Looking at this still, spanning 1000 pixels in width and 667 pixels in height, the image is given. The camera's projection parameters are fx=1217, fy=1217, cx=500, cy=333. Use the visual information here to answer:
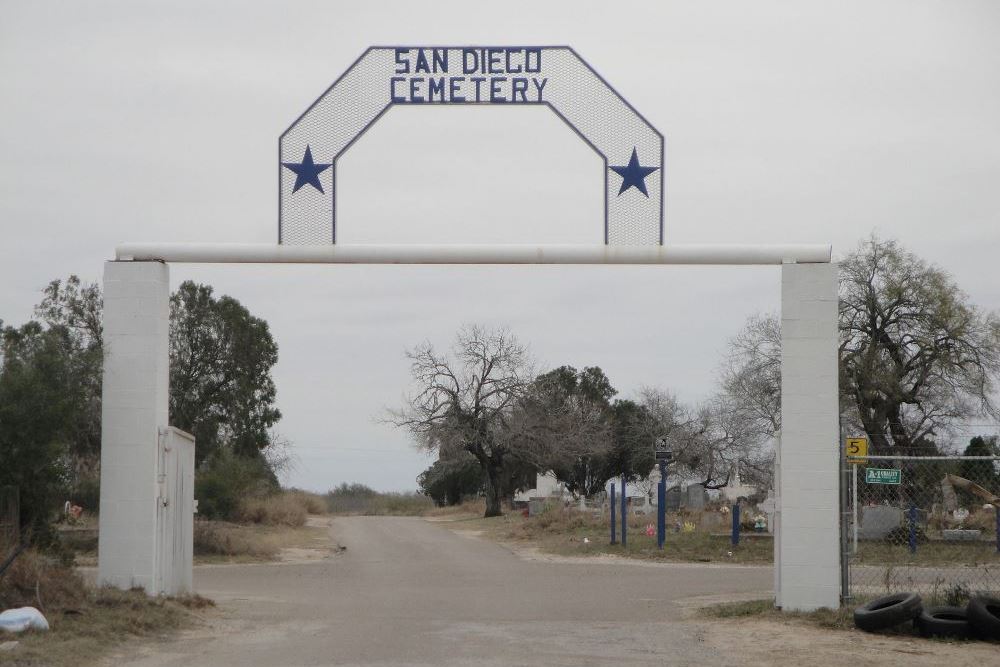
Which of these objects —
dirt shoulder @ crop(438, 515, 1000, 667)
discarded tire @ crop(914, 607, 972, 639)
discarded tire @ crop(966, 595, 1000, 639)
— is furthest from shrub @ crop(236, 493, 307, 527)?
discarded tire @ crop(966, 595, 1000, 639)

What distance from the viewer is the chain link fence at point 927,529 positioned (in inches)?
820

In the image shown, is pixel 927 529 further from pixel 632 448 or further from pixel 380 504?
pixel 380 504

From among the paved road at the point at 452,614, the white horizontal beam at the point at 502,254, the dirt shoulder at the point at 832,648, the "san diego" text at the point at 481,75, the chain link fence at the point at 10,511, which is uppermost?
the "san diego" text at the point at 481,75

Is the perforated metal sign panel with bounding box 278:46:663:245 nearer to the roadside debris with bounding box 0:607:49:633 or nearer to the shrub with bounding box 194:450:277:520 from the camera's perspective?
the roadside debris with bounding box 0:607:49:633

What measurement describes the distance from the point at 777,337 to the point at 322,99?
27048 millimetres

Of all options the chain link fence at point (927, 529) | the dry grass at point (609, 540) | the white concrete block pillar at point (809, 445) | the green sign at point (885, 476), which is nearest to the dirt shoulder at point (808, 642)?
the white concrete block pillar at point (809, 445)

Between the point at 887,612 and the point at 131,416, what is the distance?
923 cm

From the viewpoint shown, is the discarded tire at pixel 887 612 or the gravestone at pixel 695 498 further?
the gravestone at pixel 695 498

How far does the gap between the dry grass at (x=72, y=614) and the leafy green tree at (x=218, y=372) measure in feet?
85.3

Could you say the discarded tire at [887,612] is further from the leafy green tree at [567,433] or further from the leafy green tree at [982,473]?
the leafy green tree at [567,433]

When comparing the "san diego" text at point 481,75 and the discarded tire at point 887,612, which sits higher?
the "san diego" text at point 481,75

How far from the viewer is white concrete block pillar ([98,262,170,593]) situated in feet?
49.4

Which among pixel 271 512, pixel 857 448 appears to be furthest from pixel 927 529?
pixel 271 512

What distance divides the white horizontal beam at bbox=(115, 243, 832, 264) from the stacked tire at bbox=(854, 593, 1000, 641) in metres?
4.29
